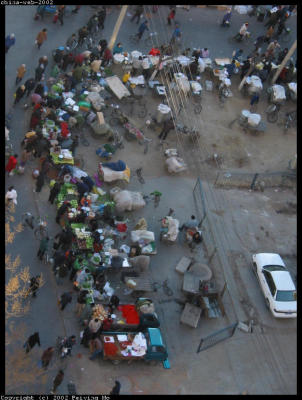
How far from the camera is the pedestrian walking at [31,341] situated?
18.7 meters

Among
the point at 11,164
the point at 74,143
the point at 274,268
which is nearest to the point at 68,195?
the point at 11,164

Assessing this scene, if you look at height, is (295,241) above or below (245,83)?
below

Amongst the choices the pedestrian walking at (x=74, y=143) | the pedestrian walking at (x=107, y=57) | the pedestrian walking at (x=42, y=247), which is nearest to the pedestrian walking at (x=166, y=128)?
the pedestrian walking at (x=74, y=143)

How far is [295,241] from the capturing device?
2583cm

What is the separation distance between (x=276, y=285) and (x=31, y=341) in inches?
371

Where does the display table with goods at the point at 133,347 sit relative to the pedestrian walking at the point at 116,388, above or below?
above

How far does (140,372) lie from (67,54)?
15506mm

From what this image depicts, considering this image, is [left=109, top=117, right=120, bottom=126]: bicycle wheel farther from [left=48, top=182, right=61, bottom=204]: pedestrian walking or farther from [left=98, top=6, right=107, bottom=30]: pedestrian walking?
[left=98, top=6, right=107, bottom=30]: pedestrian walking

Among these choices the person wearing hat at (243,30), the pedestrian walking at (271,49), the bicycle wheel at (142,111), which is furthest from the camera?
the person wearing hat at (243,30)

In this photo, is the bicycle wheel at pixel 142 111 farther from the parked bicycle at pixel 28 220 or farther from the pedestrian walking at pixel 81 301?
the pedestrian walking at pixel 81 301

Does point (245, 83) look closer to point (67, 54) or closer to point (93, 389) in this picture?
point (67, 54)

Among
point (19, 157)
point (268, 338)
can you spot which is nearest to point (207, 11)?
point (19, 157)

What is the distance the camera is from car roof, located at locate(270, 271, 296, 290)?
74.4 feet

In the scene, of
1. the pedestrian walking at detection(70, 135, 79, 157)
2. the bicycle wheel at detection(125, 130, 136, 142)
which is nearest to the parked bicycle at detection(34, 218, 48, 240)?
the pedestrian walking at detection(70, 135, 79, 157)
